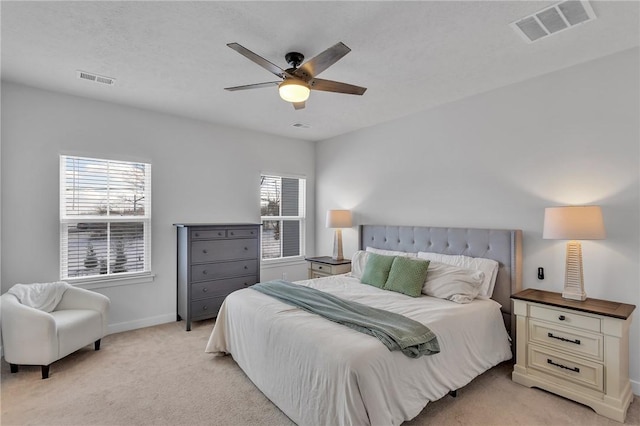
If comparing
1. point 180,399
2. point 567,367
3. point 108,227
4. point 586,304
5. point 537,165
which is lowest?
point 180,399

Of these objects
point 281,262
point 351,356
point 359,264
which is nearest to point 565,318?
point 351,356

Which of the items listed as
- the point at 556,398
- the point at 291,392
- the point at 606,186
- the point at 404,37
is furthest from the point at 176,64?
the point at 556,398

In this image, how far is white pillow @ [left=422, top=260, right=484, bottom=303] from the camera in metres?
2.94

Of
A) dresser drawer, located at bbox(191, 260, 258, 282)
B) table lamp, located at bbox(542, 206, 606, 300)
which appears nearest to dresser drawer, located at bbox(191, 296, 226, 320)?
dresser drawer, located at bbox(191, 260, 258, 282)

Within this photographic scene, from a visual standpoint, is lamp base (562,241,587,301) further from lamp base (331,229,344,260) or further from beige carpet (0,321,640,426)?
lamp base (331,229,344,260)

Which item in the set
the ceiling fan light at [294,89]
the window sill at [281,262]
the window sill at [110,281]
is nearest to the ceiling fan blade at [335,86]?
the ceiling fan light at [294,89]

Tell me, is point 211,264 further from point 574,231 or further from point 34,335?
point 574,231

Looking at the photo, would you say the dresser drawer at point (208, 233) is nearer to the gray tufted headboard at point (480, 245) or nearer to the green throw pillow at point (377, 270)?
the green throw pillow at point (377, 270)

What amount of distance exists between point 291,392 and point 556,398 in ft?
6.93

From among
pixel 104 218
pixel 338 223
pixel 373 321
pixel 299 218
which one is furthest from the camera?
pixel 299 218

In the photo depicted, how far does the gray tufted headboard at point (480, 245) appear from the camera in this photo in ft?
10.3

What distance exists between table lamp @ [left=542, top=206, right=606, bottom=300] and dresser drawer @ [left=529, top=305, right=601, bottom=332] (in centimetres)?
23

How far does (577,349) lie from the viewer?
2471 millimetres

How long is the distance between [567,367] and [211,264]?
3843 millimetres
